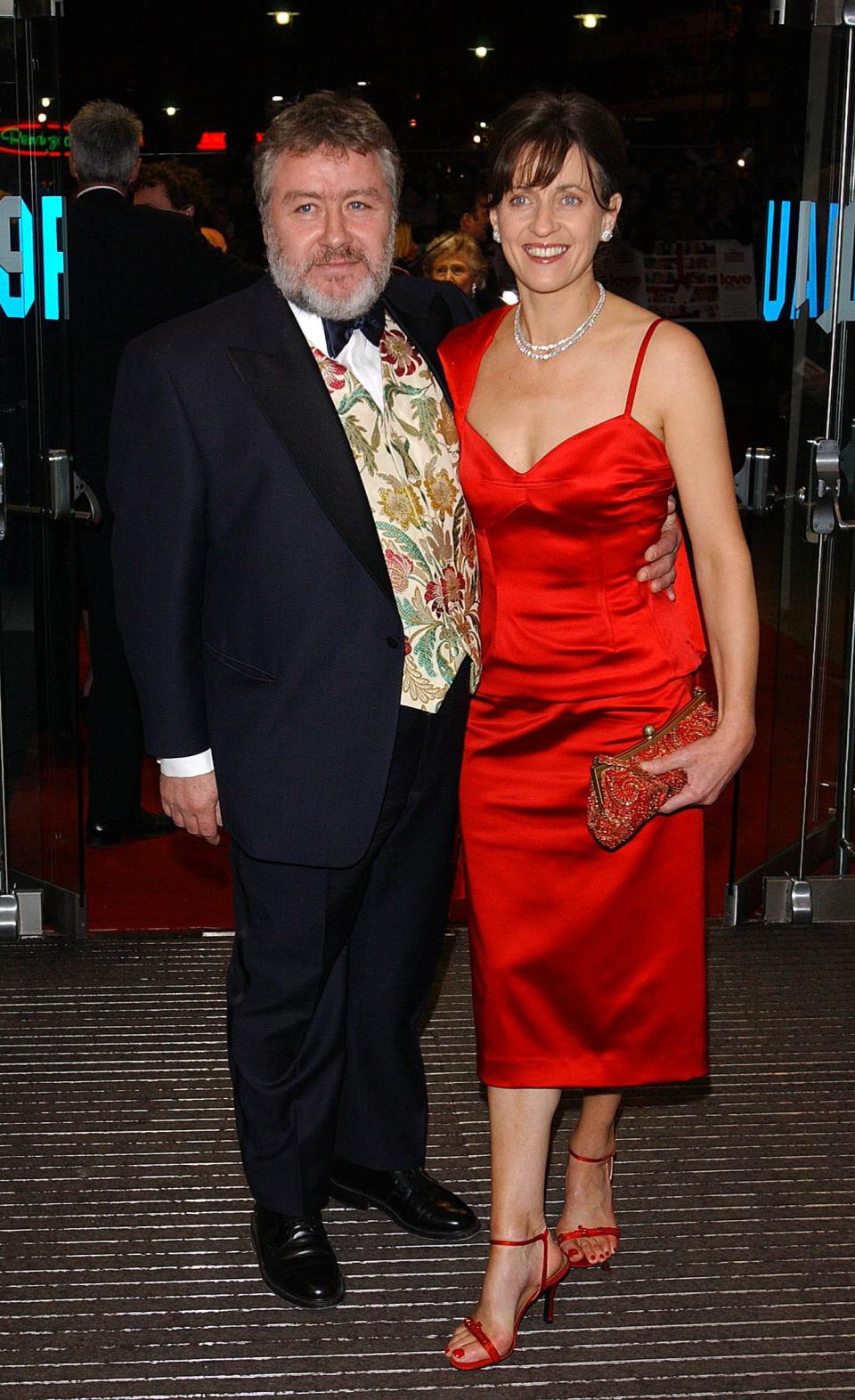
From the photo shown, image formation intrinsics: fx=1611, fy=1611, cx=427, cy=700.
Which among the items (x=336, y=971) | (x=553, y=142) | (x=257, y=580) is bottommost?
(x=336, y=971)

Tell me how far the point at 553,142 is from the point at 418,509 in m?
0.55

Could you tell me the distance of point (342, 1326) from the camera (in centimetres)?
248

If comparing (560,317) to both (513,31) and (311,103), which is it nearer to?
(311,103)

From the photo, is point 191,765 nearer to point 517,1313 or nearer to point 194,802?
point 194,802

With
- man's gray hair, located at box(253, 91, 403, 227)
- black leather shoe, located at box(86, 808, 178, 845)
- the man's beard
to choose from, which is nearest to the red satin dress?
the man's beard

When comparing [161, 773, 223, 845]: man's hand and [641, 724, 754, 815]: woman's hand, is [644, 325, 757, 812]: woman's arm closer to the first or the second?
[641, 724, 754, 815]: woman's hand

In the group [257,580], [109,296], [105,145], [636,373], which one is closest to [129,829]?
[109,296]

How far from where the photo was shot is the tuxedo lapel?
229 cm

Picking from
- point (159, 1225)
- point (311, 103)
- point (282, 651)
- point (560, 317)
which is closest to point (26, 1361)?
point (159, 1225)

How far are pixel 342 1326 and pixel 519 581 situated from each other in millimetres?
1175

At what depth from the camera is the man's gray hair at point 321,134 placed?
233cm

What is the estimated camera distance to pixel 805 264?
3.95 m

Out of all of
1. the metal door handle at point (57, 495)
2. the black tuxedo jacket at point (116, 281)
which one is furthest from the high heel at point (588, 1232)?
the black tuxedo jacket at point (116, 281)

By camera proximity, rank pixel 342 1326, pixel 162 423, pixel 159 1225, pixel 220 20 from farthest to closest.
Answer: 1. pixel 220 20
2. pixel 159 1225
3. pixel 342 1326
4. pixel 162 423
